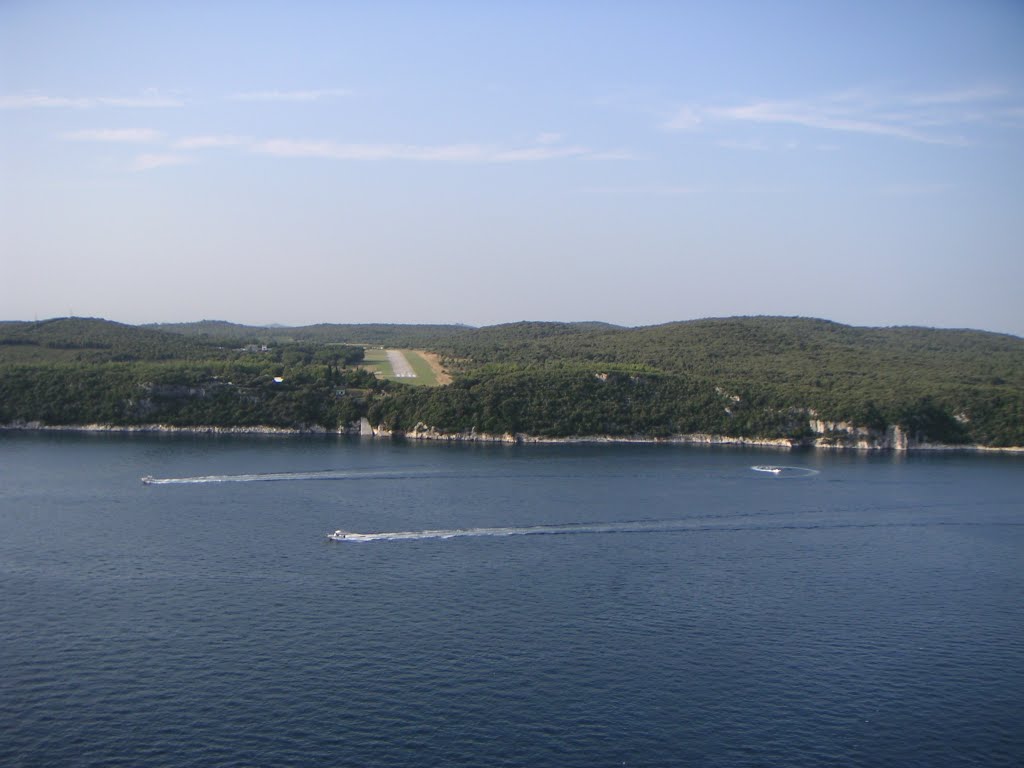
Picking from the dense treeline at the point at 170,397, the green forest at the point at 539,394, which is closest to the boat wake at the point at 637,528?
the green forest at the point at 539,394

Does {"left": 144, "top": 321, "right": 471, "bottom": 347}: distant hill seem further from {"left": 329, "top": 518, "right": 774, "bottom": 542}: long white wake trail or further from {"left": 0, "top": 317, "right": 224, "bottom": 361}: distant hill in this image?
{"left": 329, "top": 518, "right": 774, "bottom": 542}: long white wake trail

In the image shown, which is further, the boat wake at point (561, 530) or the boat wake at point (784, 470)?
the boat wake at point (784, 470)

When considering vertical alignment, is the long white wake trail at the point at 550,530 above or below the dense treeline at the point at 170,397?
below

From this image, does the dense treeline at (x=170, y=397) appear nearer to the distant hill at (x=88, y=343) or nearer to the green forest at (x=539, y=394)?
the green forest at (x=539, y=394)

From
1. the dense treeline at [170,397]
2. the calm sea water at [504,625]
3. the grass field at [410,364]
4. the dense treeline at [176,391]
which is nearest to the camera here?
the calm sea water at [504,625]

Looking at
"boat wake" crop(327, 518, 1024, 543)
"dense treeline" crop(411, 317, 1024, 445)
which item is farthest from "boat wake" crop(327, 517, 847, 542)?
"dense treeline" crop(411, 317, 1024, 445)

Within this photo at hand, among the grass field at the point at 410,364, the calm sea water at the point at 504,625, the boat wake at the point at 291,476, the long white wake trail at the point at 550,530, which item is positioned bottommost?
the calm sea water at the point at 504,625
